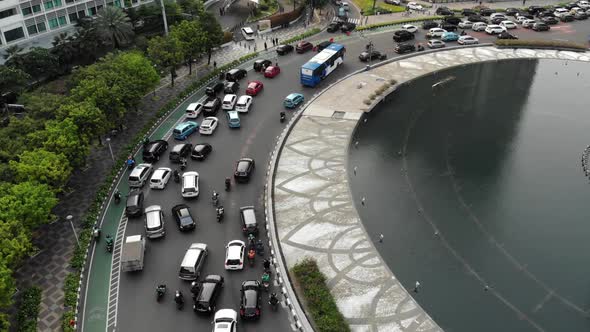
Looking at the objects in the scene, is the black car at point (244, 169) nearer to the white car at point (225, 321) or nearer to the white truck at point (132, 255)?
the white truck at point (132, 255)

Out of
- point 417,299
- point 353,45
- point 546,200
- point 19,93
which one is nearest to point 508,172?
point 546,200

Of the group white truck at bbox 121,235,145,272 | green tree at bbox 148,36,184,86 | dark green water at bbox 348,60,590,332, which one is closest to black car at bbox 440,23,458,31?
dark green water at bbox 348,60,590,332

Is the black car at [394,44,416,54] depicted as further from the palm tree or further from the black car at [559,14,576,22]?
the palm tree

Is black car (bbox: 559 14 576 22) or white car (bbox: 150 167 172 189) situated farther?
black car (bbox: 559 14 576 22)

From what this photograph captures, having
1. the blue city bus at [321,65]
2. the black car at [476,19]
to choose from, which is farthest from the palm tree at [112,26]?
the black car at [476,19]

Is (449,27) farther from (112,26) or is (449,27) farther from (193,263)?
(193,263)

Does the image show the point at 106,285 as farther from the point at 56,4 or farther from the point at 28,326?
the point at 56,4
